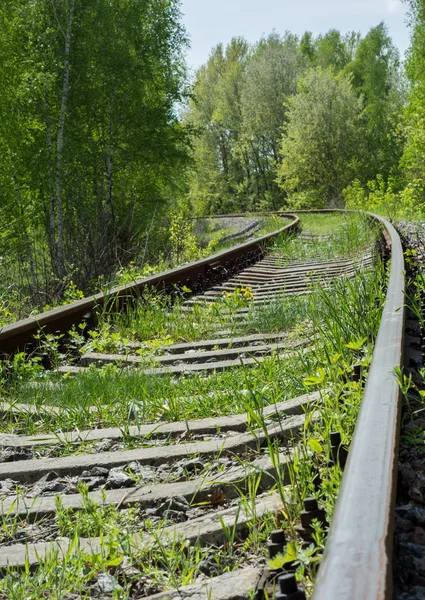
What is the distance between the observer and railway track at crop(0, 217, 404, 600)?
4.05ft

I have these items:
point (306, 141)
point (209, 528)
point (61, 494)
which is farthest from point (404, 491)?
point (306, 141)

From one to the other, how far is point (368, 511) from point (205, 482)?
1.05m

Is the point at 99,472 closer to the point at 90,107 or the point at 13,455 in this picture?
the point at 13,455

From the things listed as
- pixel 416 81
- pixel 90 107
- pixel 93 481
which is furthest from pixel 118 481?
pixel 416 81

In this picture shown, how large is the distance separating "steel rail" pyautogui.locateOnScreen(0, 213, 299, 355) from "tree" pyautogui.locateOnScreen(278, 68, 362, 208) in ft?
114

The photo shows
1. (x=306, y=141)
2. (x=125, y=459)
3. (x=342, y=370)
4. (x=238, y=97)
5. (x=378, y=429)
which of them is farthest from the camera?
(x=238, y=97)

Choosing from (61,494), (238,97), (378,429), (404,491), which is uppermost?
(238,97)

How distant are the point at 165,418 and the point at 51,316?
1.68 m

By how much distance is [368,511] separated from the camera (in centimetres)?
109

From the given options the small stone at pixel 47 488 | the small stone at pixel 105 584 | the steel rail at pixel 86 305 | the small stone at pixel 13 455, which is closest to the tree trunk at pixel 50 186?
the steel rail at pixel 86 305

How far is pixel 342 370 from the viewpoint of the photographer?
2635 mm

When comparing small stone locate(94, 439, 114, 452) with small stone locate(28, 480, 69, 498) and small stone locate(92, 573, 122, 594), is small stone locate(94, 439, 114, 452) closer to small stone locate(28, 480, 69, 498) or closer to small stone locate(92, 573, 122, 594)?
small stone locate(28, 480, 69, 498)

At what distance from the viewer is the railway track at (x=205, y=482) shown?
1.24m

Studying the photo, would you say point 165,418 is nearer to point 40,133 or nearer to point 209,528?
point 209,528
